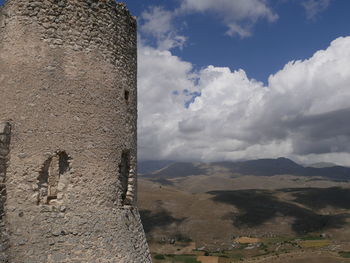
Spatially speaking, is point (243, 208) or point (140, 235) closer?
point (140, 235)

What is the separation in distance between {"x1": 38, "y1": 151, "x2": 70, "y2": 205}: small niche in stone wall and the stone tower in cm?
2

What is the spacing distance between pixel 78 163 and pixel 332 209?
10365cm

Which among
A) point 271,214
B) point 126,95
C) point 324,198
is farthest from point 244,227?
point 126,95

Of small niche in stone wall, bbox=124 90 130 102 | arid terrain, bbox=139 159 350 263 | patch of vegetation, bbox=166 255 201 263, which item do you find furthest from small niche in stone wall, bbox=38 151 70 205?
arid terrain, bbox=139 159 350 263

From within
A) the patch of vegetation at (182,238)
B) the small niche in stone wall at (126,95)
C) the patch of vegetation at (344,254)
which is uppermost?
the small niche in stone wall at (126,95)

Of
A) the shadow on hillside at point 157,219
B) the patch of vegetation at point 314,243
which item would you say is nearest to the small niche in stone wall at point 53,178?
the patch of vegetation at point 314,243

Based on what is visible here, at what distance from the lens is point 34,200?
7.83 m

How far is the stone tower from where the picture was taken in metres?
7.75

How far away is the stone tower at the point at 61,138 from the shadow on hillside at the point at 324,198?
10276 cm

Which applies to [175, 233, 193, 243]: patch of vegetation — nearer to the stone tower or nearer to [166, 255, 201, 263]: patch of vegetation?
[166, 255, 201, 263]: patch of vegetation

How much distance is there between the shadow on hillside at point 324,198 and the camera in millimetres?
102312

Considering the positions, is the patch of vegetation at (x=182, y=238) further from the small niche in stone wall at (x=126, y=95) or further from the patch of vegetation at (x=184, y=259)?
the small niche in stone wall at (x=126, y=95)

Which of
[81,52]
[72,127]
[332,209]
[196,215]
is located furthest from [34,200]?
[332,209]

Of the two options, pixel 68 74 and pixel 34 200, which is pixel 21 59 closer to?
pixel 68 74
